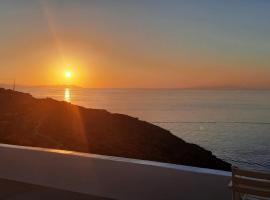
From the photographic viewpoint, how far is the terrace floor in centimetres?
445

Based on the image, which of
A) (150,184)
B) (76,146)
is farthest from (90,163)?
(76,146)

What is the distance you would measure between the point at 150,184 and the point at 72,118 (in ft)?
60.2

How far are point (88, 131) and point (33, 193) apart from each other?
1581 centimetres

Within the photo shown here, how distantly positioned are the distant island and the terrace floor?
980 centimetres

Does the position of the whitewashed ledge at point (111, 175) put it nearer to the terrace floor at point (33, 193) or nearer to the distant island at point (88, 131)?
the terrace floor at point (33, 193)

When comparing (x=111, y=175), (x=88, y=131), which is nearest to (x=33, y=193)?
(x=111, y=175)

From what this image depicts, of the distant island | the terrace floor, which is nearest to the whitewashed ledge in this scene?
the terrace floor

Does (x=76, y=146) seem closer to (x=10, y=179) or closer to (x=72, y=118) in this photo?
(x=72, y=118)

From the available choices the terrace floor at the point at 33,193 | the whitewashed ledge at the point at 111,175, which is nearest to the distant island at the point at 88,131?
the whitewashed ledge at the point at 111,175

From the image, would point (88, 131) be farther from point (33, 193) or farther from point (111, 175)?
point (111, 175)

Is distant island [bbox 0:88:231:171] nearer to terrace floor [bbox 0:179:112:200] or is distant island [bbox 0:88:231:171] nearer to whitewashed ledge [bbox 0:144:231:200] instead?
whitewashed ledge [bbox 0:144:231:200]

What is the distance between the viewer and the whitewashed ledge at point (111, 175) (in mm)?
3898

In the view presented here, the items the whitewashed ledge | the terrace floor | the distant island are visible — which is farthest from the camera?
the distant island

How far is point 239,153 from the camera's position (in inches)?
1421
